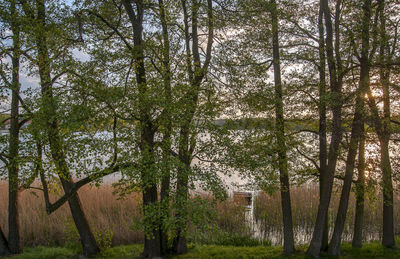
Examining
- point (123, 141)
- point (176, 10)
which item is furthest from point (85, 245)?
point (176, 10)

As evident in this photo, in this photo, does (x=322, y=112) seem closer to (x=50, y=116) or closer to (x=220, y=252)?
(x=220, y=252)

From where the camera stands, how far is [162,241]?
31.3 feet

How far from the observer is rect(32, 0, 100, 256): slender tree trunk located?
21.5ft

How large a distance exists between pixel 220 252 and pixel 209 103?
4589 millimetres

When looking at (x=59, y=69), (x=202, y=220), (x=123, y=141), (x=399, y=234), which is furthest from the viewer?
(x=399, y=234)

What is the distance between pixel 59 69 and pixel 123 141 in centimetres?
215

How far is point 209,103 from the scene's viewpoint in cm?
777

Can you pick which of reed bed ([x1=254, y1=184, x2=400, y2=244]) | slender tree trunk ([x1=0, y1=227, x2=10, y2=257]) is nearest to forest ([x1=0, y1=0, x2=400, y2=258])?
slender tree trunk ([x1=0, y1=227, x2=10, y2=257])

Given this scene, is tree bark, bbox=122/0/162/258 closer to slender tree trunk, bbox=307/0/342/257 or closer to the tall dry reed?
the tall dry reed

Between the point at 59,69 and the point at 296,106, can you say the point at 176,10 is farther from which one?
the point at 296,106

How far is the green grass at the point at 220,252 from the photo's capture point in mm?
9289

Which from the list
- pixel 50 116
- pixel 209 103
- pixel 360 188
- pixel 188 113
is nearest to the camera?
pixel 50 116

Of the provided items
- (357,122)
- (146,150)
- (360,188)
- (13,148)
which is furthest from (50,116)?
(360,188)

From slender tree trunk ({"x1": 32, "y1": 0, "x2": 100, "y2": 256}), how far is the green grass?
22.2 inches
